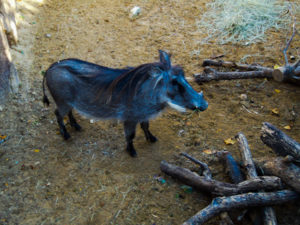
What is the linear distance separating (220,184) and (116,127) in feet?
5.42

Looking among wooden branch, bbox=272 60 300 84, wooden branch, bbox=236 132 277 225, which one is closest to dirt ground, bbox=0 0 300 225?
wooden branch, bbox=236 132 277 225

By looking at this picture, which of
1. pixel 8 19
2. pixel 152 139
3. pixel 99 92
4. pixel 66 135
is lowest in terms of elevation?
pixel 66 135

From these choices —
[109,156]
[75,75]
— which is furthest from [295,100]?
[75,75]

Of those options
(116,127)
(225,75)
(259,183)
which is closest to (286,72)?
(225,75)

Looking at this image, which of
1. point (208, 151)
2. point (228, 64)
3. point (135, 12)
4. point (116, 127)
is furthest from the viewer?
point (135, 12)

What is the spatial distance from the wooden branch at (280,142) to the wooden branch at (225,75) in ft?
4.88

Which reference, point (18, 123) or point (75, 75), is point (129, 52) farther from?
point (18, 123)

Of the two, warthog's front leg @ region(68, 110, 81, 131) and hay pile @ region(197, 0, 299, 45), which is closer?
warthog's front leg @ region(68, 110, 81, 131)

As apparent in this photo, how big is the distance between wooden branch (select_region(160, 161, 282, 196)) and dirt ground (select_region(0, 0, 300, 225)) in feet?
0.41

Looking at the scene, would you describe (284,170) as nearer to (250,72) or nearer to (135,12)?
(250,72)

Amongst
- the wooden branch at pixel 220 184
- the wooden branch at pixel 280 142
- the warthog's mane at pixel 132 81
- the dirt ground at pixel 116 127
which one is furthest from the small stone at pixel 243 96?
the wooden branch at pixel 220 184

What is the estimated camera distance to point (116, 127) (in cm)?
363

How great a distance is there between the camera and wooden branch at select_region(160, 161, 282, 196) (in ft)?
7.59

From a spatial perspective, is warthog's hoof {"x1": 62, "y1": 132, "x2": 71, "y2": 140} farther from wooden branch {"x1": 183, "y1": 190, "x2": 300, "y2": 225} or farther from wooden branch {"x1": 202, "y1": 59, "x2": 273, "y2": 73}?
→ wooden branch {"x1": 202, "y1": 59, "x2": 273, "y2": 73}
